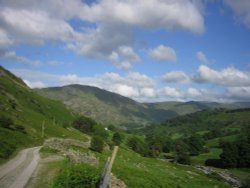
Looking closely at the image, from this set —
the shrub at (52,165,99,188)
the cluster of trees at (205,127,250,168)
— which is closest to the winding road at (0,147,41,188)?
the shrub at (52,165,99,188)

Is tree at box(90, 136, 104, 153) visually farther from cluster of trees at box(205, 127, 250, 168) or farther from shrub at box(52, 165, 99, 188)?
cluster of trees at box(205, 127, 250, 168)

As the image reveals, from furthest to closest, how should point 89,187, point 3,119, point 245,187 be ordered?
1. point 3,119
2. point 245,187
3. point 89,187

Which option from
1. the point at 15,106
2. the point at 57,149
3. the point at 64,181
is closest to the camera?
the point at 64,181

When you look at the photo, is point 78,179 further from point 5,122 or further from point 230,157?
point 230,157

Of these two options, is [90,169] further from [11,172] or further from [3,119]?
[3,119]

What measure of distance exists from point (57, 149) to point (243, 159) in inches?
4608

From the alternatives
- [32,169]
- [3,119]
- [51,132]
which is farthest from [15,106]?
[32,169]

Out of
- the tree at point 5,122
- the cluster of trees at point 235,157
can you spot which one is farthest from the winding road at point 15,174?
the cluster of trees at point 235,157

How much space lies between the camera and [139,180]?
48.0 meters

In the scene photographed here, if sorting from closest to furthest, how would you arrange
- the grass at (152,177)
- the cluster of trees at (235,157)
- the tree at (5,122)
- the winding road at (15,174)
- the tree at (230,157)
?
the winding road at (15,174) → the grass at (152,177) → the tree at (5,122) → the cluster of trees at (235,157) → the tree at (230,157)

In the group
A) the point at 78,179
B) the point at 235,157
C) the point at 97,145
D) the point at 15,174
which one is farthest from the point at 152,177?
the point at 235,157

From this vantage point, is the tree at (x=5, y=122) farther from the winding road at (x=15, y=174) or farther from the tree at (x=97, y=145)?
the winding road at (x=15, y=174)

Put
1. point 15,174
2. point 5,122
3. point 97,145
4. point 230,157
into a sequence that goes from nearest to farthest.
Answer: point 15,174 → point 97,145 → point 5,122 → point 230,157

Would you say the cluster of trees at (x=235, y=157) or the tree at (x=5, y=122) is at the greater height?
the cluster of trees at (x=235, y=157)
